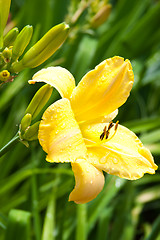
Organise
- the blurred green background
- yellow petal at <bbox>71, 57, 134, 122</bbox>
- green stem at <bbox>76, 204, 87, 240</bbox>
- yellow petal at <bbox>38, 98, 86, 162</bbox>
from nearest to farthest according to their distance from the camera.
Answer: yellow petal at <bbox>38, 98, 86, 162</bbox>, yellow petal at <bbox>71, 57, 134, 122</bbox>, green stem at <bbox>76, 204, 87, 240</bbox>, the blurred green background

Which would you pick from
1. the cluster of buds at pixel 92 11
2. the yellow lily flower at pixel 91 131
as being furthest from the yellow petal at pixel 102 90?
the cluster of buds at pixel 92 11

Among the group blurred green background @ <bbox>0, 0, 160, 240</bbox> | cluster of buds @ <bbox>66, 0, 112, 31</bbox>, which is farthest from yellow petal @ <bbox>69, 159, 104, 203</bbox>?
cluster of buds @ <bbox>66, 0, 112, 31</bbox>

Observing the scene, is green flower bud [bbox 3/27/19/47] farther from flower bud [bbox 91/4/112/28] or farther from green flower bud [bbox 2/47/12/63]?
flower bud [bbox 91/4/112/28]

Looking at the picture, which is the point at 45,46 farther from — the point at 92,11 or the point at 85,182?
the point at 92,11

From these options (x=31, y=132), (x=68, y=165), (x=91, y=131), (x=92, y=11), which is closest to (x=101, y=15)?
(x=92, y=11)

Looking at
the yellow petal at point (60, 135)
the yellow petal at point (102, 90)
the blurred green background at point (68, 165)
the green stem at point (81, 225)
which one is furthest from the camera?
the blurred green background at point (68, 165)

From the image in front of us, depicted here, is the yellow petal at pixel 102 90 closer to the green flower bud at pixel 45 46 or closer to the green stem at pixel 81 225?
the green flower bud at pixel 45 46
